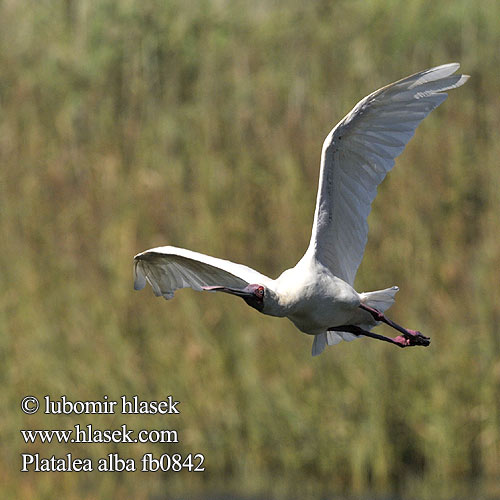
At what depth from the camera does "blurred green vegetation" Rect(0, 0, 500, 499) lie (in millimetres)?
8742

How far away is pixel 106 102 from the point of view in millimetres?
11727

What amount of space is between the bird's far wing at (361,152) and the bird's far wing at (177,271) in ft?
1.14

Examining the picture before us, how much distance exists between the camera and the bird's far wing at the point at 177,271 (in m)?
4.46

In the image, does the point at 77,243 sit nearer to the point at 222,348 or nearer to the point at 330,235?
the point at 222,348

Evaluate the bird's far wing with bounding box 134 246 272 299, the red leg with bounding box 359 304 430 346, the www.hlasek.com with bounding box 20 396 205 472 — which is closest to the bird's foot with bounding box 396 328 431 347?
the red leg with bounding box 359 304 430 346

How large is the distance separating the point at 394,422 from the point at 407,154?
2037 mm

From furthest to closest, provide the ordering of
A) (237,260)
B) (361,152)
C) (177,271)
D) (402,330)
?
(237,260), (177,271), (361,152), (402,330)

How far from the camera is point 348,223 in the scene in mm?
4609

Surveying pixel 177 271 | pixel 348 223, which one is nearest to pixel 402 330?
pixel 348 223

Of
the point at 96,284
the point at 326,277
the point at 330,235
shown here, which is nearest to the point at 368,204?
the point at 330,235

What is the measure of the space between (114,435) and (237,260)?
1.52 meters

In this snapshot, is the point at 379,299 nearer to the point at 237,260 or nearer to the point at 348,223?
the point at 348,223

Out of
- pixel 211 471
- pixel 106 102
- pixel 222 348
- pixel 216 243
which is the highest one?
pixel 106 102

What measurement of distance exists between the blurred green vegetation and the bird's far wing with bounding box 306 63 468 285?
345 centimetres
